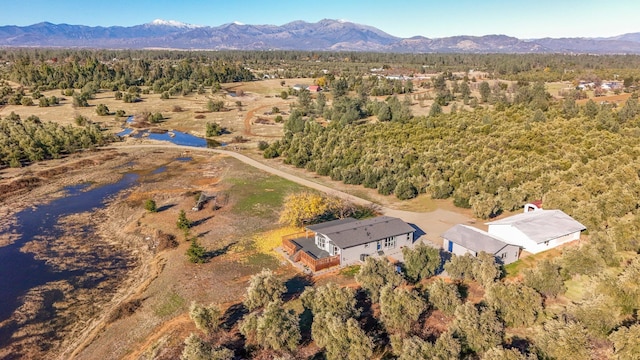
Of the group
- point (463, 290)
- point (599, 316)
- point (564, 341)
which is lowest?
point (463, 290)

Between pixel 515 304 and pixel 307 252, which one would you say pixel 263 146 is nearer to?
pixel 307 252

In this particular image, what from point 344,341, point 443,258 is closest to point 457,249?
point 443,258

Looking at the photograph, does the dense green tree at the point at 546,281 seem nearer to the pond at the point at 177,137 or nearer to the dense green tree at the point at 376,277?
the dense green tree at the point at 376,277

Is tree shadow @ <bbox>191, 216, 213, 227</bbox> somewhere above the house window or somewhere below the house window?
below

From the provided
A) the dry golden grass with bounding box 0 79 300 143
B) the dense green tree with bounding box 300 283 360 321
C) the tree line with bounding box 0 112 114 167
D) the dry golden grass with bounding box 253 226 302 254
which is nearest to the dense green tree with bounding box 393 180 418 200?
the dry golden grass with bounding box 253 226 302 254

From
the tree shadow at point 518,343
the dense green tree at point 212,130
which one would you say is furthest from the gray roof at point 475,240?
the dense green tree at point 212,130

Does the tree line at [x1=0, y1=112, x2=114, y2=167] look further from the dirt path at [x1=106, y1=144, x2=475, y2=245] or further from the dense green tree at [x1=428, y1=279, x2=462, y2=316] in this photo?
the dense green tree at [x1=428, y1=279, x2=462, y2=316]

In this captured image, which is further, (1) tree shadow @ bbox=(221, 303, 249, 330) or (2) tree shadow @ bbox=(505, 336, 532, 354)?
(1) tree shadow @ bbox=(221, 303, 249, 330)
